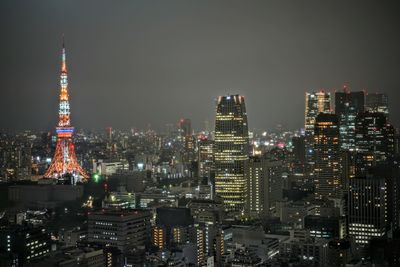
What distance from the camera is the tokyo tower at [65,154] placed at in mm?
11281

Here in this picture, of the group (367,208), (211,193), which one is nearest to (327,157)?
(211,193)

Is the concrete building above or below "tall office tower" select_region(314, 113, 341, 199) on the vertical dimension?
below

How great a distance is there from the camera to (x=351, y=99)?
12.4m

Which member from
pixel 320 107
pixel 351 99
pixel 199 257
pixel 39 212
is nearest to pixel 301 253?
pixel 199 257

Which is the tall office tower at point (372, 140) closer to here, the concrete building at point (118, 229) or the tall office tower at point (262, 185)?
the tall office tower at point (262, 185)

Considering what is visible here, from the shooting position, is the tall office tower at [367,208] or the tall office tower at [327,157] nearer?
the tall office tower at [367,208]

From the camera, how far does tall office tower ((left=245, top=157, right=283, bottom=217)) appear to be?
37.9 feet

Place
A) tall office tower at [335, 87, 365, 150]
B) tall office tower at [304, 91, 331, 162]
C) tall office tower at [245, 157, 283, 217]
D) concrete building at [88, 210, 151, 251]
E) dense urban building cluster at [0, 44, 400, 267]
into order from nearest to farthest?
dense urban building cluster at [0, 44, 400, 267]
concrete building at [88, 210, 151, 251]
tall office tower at [245, 157, 283, 217]
tall office tower at [335, 87, 365, 150]
tall office tower at [304, 91, 331, 162]

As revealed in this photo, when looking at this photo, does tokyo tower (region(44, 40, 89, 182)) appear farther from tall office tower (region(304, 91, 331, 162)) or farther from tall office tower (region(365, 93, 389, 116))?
tall office tower (region(365, 93, 389, 116))

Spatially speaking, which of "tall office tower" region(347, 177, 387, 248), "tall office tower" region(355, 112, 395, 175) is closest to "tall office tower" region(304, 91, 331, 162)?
"tall office tower" region(355, 112, 395, 175)

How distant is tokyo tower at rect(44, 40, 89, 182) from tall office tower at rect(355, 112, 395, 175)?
6119 mm

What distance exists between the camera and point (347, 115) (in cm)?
1391

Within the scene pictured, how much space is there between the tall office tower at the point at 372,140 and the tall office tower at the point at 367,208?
114 cm

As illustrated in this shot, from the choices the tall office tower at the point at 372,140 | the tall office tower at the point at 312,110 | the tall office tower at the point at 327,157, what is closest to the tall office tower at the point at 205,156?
the tall office tower at the point at 312,110
